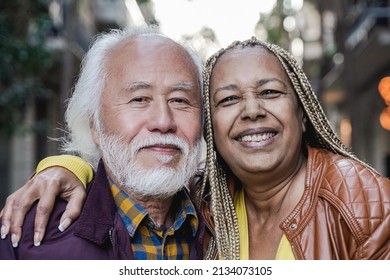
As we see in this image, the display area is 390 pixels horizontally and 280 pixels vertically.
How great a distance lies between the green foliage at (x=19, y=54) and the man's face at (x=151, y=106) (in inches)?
186

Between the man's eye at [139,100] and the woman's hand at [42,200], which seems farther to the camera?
the man's eye at [139,100]

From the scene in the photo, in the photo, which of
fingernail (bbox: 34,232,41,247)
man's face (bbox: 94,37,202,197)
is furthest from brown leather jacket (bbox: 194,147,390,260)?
fingernail (bbox: 34,232,41,247)

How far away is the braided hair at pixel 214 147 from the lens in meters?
2.57

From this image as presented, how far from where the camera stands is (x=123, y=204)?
2.61 m

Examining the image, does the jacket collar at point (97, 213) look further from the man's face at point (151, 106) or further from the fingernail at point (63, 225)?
the man's face at point (151, 106)

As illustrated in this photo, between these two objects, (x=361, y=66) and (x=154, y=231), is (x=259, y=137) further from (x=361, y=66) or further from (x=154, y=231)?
(x=361, y=66)

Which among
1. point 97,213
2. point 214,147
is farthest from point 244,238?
point 97,213

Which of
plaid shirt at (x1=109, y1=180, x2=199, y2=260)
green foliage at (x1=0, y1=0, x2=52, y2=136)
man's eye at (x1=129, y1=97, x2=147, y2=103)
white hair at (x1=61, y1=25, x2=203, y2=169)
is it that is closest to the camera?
plaid shirt at (x1=109, y1=180, x2=199, y2=260)

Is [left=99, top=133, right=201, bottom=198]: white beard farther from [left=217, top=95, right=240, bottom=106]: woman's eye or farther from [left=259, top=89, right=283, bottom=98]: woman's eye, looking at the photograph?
[left=259, top=89, right=283, bottom=98]: woman's eye

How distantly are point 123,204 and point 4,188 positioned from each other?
455 inches

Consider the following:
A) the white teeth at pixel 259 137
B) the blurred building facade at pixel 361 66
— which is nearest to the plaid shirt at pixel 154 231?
the white teeth at pixel 259 137

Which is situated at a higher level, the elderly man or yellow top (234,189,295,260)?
the elderly man

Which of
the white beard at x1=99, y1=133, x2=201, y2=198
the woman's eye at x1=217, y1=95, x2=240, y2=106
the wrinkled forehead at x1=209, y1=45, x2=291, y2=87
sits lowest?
the white beard at x1=99, y1=133, x2=201, y2=198

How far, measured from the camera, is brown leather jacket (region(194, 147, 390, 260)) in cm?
219
